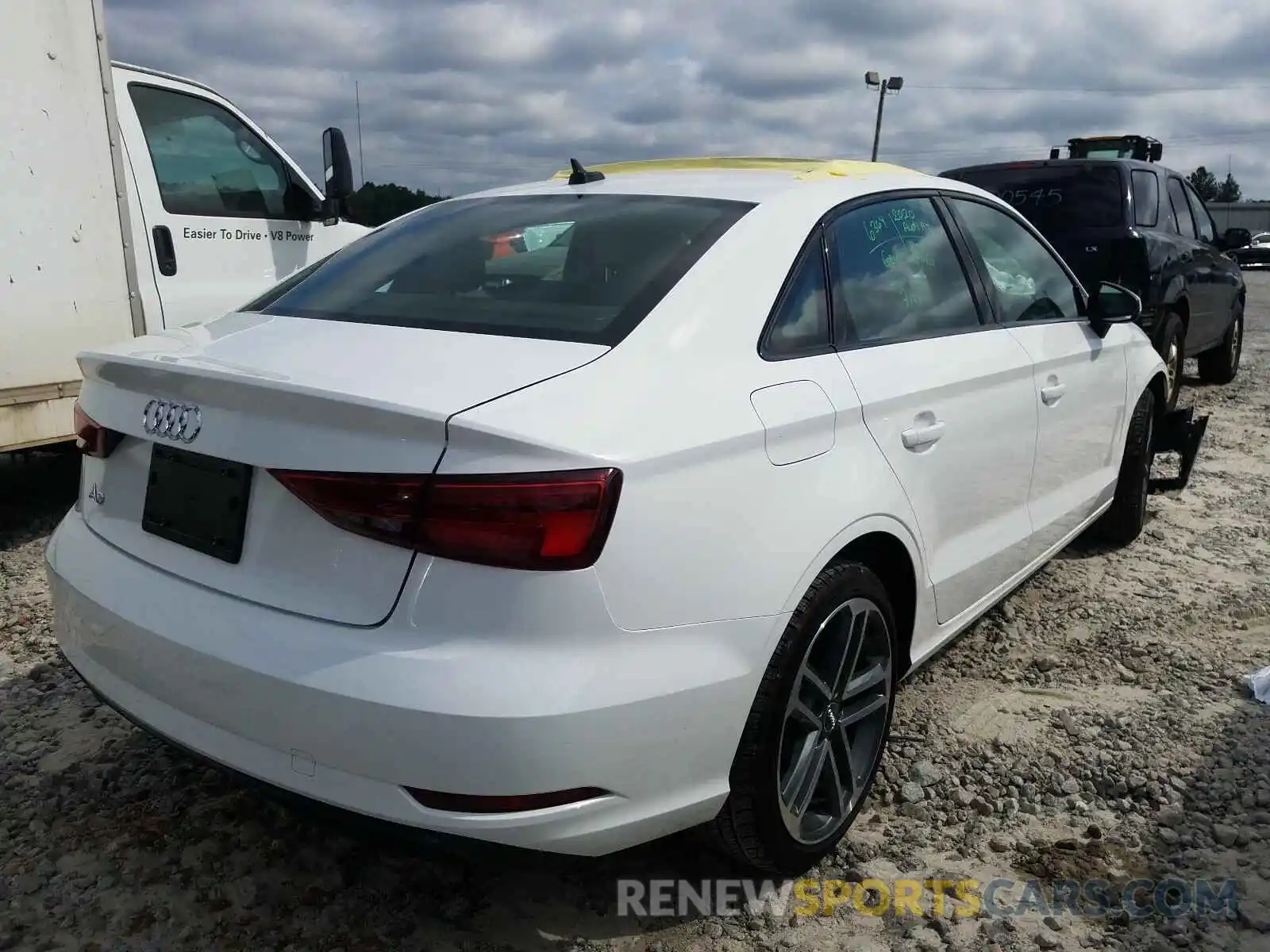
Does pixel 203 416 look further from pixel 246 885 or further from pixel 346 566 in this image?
pixel 246 885

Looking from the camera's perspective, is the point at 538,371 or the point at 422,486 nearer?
the point at 422,486

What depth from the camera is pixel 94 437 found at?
2.38 meters

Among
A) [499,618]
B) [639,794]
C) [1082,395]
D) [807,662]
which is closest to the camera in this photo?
[499,618]

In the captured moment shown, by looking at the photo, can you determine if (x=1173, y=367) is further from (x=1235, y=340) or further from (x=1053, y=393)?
(x=1053, y=393)

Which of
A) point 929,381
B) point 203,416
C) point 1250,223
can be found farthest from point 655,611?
point 1250,223

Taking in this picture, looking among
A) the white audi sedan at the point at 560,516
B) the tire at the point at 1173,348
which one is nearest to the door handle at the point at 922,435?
the white audi sedan at the point at 560,516

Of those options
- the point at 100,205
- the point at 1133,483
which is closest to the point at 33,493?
the point at 100,205

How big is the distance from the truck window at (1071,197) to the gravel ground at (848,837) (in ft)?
12.6

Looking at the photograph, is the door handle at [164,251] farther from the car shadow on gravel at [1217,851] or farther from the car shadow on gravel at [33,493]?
the car shadow on gravel at [1217,851]

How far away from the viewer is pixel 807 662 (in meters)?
2.35

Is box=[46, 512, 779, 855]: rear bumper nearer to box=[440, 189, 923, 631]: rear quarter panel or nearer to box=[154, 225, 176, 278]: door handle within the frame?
box=[440, 189, 923, 631]: rear quarter panel

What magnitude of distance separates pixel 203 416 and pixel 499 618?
753 mm

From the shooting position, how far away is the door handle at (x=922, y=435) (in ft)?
8.55

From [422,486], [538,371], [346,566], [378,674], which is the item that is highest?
[538,371]
